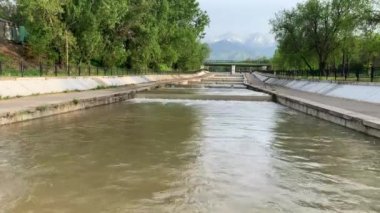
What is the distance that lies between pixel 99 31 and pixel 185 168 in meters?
41.0

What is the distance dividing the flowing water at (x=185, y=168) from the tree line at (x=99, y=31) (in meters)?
23.5

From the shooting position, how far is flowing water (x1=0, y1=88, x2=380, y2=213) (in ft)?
25.2

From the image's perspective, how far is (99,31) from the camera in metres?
49.0

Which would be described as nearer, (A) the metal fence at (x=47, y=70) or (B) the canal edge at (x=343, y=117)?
(B) the canal edge at (x=343, y=117)

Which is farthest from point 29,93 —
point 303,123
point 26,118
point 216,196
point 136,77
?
point 136,77

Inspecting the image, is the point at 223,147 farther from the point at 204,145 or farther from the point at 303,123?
the point at 303,123

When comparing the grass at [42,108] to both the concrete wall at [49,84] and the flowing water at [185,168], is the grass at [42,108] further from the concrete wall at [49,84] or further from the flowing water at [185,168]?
the concrete wall at [49,84]

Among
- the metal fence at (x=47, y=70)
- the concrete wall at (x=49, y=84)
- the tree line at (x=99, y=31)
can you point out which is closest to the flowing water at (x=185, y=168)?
the concrete wall at (x=49, y=84)

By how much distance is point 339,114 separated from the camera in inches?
731

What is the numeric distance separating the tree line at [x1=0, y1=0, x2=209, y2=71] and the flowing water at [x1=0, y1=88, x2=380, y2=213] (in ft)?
77.0

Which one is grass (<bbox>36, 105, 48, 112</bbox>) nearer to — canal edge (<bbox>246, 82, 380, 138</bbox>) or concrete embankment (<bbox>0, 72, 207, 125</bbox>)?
concrete embankment (<bbox>0, 72, 207, 125</bbox>)

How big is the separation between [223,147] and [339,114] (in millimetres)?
7510

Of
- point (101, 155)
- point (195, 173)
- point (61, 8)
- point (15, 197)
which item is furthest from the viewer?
point (61, 8)

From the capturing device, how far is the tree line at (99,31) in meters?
40.3
